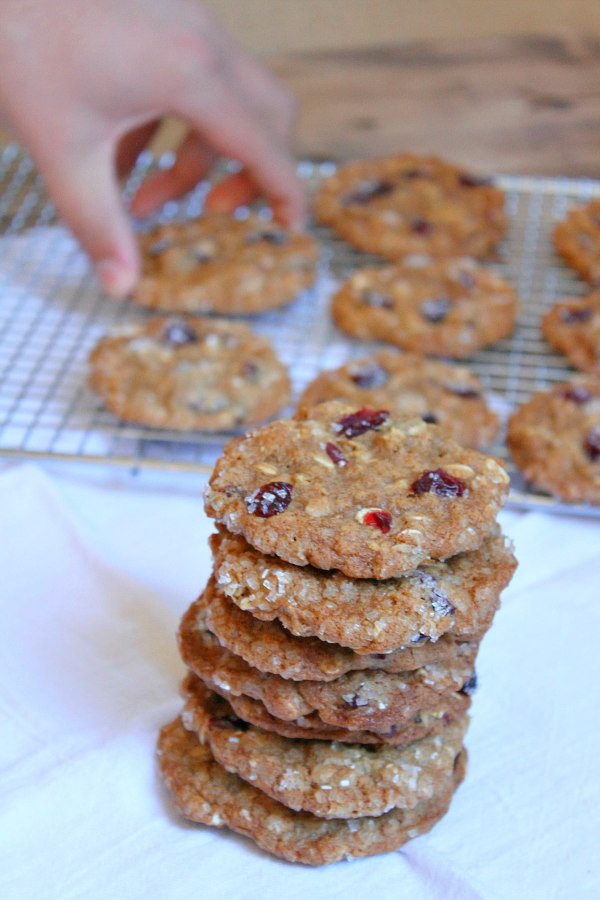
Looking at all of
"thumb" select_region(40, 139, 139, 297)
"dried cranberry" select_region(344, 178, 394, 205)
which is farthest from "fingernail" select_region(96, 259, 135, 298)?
"dried cranberry" select_region(344, 178, 394, 205)

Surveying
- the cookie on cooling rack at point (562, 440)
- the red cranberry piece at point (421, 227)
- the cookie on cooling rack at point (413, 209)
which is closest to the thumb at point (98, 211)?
the cookie on cooling rack at point (413, 209)

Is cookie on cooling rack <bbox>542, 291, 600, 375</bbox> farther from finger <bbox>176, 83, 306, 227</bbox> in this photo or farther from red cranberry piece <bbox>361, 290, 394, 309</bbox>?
finger <bbox>176, 83, 306, 227</bbox>

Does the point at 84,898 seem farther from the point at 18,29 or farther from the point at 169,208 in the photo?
the point at 169,208

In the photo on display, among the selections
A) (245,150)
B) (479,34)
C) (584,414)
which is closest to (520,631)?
(584,414)

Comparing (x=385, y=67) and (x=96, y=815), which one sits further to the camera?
(x=385, y=67)

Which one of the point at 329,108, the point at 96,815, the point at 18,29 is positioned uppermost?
the point at 18,29
